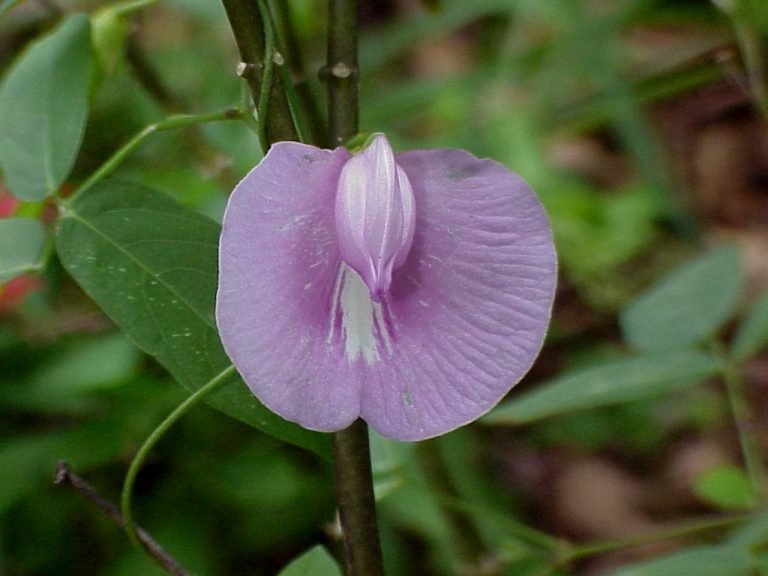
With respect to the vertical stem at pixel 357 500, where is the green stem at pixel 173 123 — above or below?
above

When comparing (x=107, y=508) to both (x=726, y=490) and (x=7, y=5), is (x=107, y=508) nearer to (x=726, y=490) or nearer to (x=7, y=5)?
(x=7, y=5)

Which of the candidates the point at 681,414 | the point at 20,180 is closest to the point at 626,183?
the point at 681,414

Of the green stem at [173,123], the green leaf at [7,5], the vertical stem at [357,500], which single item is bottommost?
the vertical stem at [357,500]

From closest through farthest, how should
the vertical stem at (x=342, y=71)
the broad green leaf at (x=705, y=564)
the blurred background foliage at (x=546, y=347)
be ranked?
the vertical stem at (x=342, y=71)
the broad green leaf at (x=705, y=564)
the blurred background foliage at (x=546, y=347)

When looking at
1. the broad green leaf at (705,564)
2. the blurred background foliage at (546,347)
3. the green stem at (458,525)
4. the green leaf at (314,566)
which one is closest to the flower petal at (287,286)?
the green leaf at (314,566)

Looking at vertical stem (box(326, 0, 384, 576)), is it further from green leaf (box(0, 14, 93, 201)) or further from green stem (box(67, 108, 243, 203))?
green leaf (box(0, 14, 93, 201))

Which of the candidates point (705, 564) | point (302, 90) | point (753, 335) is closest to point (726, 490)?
point (753, 335)

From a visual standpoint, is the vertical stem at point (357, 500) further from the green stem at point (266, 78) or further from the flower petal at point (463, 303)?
the green stem at point (266, 78)
